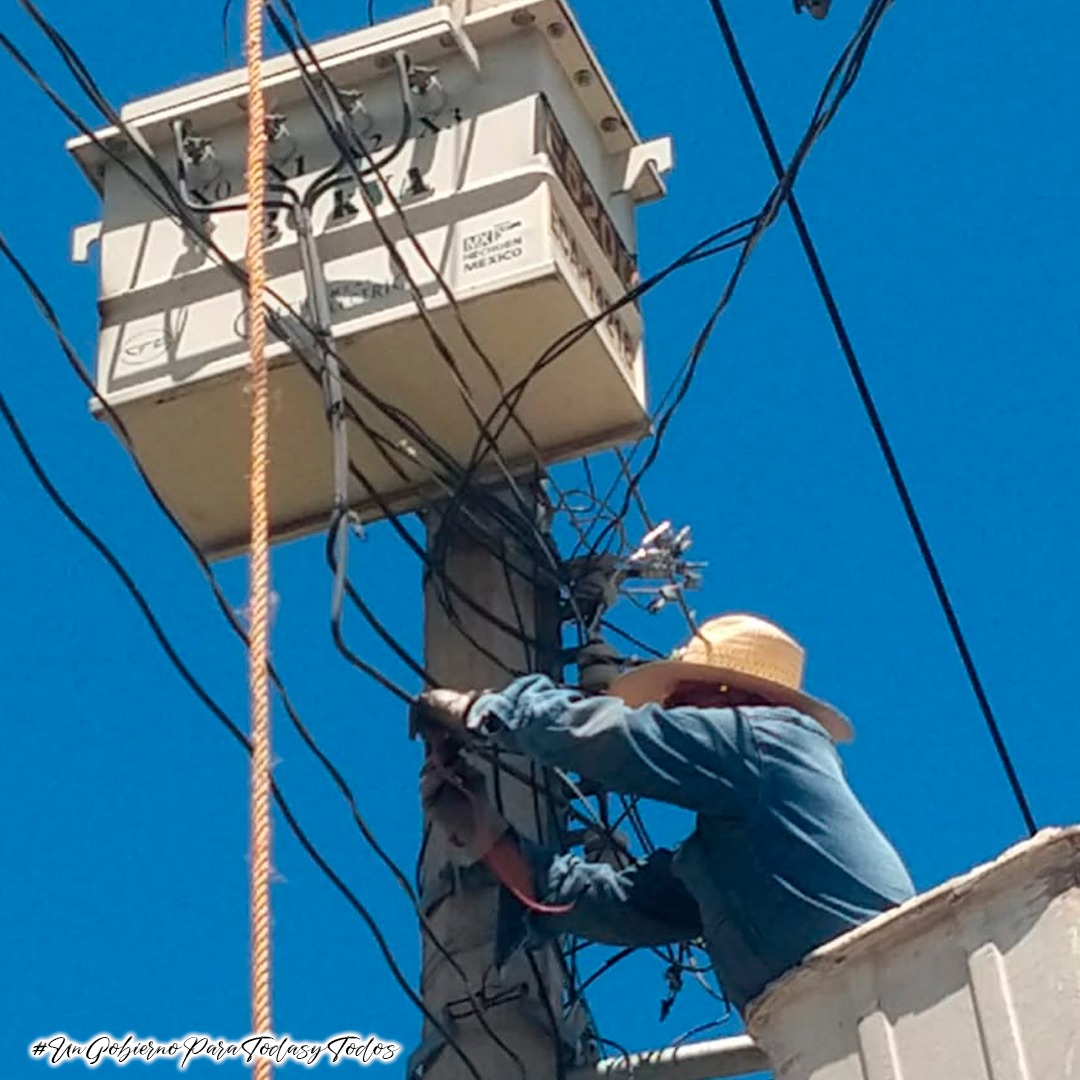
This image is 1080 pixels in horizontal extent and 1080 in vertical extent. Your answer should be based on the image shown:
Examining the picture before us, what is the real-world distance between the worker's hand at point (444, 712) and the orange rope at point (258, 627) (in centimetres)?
69

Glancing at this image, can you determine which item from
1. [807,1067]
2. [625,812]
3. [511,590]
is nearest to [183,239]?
[511,590]

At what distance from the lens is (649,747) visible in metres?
4.64

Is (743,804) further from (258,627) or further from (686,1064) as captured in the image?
(258,627)

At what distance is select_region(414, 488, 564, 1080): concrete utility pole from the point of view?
5.20m

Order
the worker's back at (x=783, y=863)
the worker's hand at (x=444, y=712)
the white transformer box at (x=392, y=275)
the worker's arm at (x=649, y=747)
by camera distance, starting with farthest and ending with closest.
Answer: the white transformer box at (x=392, y=275) < the worker's hand at (x=444, y=712) < the worker's arm at (x=649, y=747) < the worker's back at (x=783, y=863)

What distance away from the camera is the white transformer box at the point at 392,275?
20.4 ft

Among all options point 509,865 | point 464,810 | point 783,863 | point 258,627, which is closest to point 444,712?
point 464,810

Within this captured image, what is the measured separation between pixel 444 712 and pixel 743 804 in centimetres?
58

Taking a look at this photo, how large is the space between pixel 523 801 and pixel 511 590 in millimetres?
551

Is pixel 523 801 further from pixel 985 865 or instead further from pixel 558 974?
pixel 985 865

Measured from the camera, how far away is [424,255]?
621cm

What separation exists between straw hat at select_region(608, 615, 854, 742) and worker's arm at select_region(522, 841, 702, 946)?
1.05 ft

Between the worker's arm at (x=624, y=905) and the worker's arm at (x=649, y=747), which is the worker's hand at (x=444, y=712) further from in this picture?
the worker's arm at (x=624, y=905)

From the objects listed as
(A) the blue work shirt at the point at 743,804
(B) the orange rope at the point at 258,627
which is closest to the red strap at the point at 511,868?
(A) the blue work shirt at the point at 743,804
